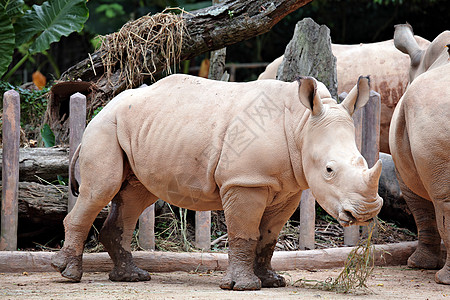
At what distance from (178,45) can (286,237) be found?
2.49 metres

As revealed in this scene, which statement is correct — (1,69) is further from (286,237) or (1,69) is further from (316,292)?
(316,292)

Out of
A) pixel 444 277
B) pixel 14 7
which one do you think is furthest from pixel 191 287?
pixel 14 7

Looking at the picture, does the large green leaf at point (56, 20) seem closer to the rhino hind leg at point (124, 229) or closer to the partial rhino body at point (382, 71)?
the partial rhino body at point (382, 71)

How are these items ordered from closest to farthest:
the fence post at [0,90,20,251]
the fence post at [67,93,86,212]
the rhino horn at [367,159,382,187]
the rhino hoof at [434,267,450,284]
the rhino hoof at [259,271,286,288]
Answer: the rhino horn at [367,159,382,187], the rhino hoof at [259,271,286,288], the rhino hoof at [434,267,450,284], the fence post at [0,90,20,251], the fence post at [67,93,86,212]

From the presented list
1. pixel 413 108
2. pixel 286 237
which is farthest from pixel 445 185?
pixel 286 237

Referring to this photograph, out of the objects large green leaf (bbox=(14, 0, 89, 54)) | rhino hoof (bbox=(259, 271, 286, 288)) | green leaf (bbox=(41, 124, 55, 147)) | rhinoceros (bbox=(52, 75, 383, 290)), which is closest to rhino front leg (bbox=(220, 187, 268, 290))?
rhinoceros (bbox=(52, 75, 383, 290))

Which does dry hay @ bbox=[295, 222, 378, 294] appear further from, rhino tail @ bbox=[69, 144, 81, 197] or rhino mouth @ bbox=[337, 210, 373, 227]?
rhino tail @ bbox=[69, 144, 81, 197]

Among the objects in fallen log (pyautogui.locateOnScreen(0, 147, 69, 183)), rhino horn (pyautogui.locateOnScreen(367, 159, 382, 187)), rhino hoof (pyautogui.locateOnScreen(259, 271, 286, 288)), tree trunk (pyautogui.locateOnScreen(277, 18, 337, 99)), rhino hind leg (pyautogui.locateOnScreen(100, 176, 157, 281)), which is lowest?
rhino hoof (pyautogui.locateOnScreen(259, 271, 286, 288))

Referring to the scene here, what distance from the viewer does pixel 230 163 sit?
174 inches

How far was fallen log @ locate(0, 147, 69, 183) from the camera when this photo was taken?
6254mm

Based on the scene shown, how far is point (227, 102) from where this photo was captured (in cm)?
471

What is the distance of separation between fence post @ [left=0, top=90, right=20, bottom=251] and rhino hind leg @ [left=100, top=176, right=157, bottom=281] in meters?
1.00

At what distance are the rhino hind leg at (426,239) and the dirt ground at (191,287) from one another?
13cm

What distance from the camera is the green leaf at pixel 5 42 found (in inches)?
341
